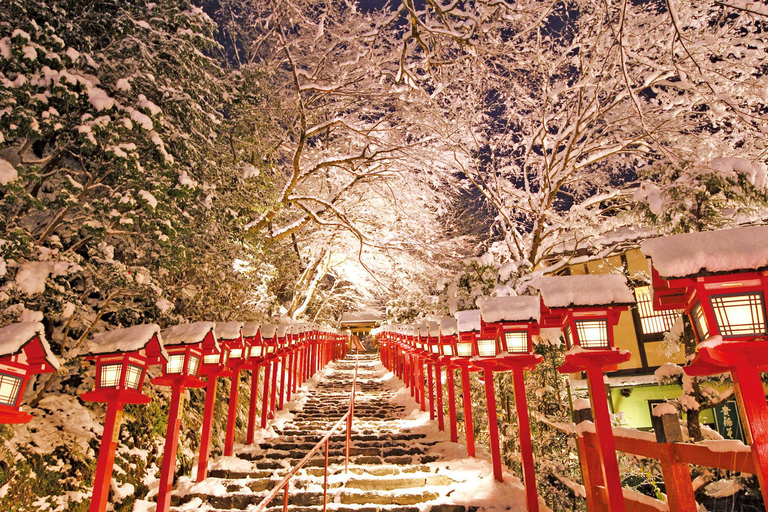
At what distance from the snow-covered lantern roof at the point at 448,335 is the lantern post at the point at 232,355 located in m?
4.48

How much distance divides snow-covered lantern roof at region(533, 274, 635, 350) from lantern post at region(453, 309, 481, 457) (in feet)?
9.54

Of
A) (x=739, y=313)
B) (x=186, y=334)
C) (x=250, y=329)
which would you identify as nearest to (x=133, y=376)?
(x=186, y=334)

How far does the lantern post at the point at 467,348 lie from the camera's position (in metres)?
7.34

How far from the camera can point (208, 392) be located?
287 inches

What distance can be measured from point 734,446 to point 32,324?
570cm

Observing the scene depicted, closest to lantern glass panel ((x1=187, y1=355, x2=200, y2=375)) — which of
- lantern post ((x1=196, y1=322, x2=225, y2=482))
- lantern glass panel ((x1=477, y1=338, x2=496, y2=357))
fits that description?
lantern post ((x1=196, y1=322, x2=225, y2=482))

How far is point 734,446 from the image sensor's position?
2814 mm

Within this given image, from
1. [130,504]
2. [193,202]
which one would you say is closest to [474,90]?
[193,202]

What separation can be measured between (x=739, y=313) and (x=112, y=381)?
6.02 meters

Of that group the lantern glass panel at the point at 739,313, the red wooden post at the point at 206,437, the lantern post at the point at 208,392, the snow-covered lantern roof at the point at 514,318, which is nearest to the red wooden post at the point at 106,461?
the lantern post at the point at 208,392

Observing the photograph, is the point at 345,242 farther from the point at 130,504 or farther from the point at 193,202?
the point at 130,504

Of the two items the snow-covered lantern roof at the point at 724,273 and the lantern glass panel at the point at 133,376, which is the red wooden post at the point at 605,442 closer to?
the snow-covered lantern roof at the point at 724,273

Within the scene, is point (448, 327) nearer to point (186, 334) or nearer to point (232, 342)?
point (232, 342)

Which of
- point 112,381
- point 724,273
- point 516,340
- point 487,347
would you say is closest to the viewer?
point 724,273
